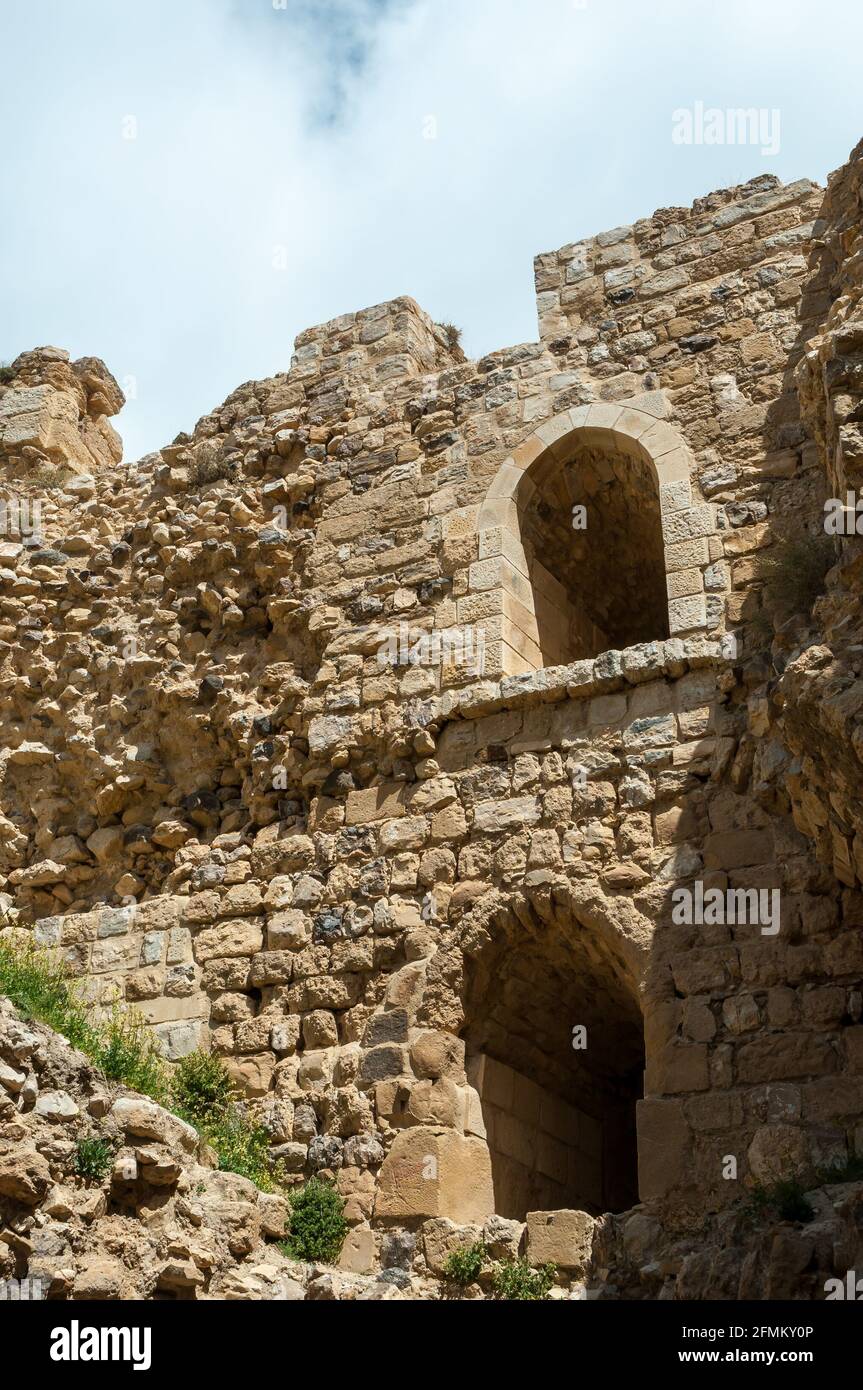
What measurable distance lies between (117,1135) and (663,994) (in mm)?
2502

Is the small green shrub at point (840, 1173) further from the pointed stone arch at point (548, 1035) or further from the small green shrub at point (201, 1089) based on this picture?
the small green shrub at point (201, 1089)

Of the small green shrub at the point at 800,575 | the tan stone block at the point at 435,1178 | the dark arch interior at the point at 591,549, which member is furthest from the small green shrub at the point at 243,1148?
the small green shrub at the point at 800,575

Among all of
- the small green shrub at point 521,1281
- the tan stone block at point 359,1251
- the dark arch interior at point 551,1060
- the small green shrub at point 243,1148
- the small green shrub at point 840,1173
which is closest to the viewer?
the small green shrub at point 840,1173

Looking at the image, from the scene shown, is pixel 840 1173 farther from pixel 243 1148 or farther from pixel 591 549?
pixel 591 549

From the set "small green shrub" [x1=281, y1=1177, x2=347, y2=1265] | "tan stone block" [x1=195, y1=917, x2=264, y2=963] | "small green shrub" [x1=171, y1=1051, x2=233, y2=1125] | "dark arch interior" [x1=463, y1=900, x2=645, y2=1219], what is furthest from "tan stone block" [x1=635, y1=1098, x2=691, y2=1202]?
"tan stone block" [x1=195, y1=917, x2=264, y2=963]

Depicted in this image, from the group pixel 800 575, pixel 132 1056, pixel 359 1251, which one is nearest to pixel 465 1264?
pixel 359 1251

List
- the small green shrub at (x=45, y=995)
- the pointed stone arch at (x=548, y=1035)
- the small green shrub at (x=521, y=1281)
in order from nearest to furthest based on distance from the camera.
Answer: the small green shrub at (x=521, y=1281), the small green shrub at (x=45, y=995), the pointed stone arch at (x=548, y=1035)

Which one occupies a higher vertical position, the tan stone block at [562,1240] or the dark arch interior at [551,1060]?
the dark arch interior at [551,1060]

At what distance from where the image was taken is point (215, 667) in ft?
31.3

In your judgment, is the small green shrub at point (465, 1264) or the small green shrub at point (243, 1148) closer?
the small green shrub at point (465, 1264)

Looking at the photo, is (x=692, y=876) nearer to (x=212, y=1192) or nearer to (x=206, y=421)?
(x=212, y=1192)

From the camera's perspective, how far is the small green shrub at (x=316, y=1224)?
7094 mm

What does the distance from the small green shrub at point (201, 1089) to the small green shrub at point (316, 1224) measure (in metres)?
0.68

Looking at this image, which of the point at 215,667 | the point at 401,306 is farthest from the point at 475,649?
the point at 401,306
